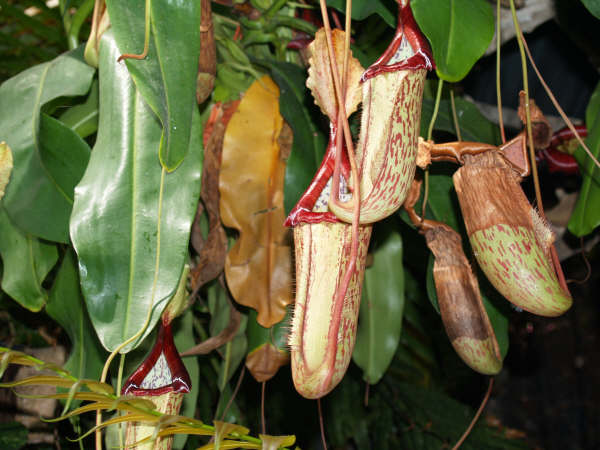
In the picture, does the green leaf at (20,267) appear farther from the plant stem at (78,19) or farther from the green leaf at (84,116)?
the plant stem at (78,19)

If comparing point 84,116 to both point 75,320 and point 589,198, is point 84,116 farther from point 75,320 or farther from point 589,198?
point 589,198

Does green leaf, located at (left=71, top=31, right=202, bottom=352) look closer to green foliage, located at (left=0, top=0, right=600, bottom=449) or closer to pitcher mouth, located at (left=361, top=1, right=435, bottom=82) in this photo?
green foliage, located at (left=0, top=0, right=600, bottom=449)

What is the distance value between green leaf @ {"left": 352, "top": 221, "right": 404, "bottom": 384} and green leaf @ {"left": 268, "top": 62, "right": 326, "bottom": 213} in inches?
9.7

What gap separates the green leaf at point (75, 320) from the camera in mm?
775

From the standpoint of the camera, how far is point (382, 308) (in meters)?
1.00

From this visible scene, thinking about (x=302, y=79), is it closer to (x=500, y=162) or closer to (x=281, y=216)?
(x=281, y=216)

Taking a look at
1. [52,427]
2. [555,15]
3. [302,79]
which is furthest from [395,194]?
[52,427]

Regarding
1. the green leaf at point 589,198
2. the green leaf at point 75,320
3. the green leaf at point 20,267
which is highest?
the green leaf at point 589,198

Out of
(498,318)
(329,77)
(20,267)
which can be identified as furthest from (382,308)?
(20,267)

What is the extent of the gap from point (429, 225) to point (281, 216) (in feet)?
0.87

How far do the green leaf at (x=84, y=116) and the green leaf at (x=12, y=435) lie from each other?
67cm

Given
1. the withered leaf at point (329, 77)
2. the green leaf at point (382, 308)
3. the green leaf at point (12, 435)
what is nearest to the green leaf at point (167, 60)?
the withered leaf at point (329, 77)

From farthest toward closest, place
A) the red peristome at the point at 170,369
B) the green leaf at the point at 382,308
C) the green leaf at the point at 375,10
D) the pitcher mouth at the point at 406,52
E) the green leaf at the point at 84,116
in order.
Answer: the green leaf at the point at 382,308, the green leaf at the point at 84,116, the green leaf at the point at 375,10, the red peristome at the point at 170,369, the pitcher mouth at the point at 406,52

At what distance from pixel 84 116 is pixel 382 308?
658 millimetres
